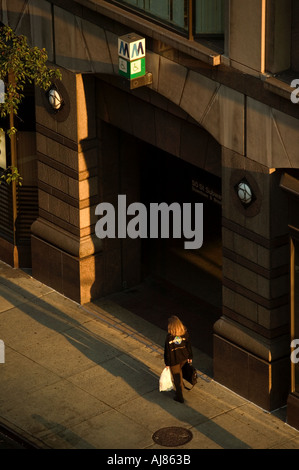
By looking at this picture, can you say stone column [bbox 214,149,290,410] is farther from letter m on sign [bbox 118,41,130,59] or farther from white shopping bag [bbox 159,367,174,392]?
letter m on sign [bbox 118,41,130,59]

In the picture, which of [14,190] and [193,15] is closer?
[193,15]

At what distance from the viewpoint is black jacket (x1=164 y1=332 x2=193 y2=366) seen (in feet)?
76.5

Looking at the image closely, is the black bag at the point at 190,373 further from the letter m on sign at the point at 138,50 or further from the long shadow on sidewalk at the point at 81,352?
the letter m on sign at the point at 138,50

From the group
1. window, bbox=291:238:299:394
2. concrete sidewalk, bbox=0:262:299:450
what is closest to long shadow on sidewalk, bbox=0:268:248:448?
concrete sidewalk, bbox=0:262:299:450

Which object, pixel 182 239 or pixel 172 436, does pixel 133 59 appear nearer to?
pixel 182 239

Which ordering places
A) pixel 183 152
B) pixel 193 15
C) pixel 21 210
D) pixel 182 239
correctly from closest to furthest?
pixel 193 15, pixel 183 152, pixel 182 239, pixel 21 210

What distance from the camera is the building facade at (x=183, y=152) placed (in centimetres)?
2177

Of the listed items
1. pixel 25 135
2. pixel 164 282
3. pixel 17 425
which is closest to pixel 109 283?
pixel 164 282

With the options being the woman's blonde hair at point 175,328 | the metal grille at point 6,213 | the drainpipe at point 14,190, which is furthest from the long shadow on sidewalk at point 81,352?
the woman's blonde hair at point 175,328

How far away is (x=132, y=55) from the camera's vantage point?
76.8 feet

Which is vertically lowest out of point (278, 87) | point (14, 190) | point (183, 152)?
point (14, 190)

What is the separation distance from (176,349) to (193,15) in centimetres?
604

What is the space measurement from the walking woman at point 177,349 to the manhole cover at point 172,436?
1030 mm

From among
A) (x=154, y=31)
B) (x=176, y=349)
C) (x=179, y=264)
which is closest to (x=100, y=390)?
(x=176, y=349)
